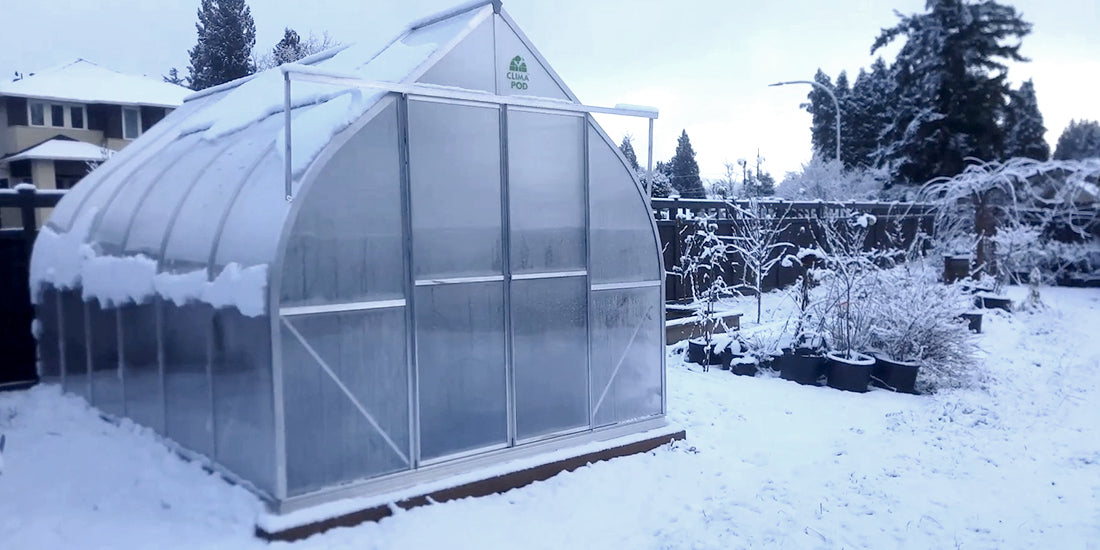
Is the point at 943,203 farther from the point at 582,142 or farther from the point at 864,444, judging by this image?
the point at 582,142

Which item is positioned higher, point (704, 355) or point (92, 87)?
point (92, 87)

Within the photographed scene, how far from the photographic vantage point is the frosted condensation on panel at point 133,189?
718 cm

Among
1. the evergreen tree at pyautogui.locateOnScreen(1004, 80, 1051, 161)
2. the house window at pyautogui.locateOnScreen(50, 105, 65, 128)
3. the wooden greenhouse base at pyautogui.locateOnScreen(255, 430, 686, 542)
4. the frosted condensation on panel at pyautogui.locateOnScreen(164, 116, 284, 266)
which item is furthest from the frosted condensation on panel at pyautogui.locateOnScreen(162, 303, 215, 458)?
the evergreen tree at pyautogui.locateOnScreen(1004, 80, 1051, 161)

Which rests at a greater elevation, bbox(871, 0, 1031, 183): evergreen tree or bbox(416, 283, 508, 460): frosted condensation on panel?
bbox(871, 0, 1031, 183): evergreen tree

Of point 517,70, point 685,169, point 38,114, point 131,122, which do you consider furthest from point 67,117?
point 685,169

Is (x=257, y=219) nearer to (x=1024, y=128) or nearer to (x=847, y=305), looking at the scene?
(x=847, y=305)

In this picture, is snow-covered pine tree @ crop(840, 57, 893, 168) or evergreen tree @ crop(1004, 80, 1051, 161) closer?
evergreen tree @ crop(1004, 80, 1051, 161)

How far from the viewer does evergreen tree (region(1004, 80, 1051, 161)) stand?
1264 inches

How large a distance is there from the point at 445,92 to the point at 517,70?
881 millimetres

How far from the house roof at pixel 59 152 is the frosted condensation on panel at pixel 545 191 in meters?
23.6

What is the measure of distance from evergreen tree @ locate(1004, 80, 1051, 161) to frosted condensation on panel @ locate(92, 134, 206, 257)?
32.5 meters

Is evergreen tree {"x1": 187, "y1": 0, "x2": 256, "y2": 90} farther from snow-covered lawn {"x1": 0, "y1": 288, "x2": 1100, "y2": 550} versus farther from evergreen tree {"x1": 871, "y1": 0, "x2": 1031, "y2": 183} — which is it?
snow-covered lawn {"x1": 0, "y1": 288, "x2": 1100, "y2": 550}

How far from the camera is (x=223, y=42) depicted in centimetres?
3738

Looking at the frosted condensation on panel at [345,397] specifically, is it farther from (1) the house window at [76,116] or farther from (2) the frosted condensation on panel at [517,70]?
(1) the house window at [76,116]
